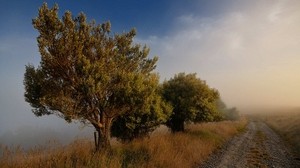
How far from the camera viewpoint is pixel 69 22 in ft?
49.2

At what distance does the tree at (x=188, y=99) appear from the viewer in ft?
97.9

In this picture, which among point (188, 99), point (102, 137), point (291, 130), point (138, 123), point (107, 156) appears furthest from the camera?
point (291, 130)

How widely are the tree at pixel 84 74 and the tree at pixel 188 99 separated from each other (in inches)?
448

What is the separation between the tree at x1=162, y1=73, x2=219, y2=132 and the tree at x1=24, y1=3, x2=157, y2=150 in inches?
448

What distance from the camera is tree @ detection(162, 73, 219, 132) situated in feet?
97.9

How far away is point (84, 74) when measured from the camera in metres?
14.8

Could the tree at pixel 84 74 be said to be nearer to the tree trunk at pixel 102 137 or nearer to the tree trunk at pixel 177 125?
the tree trunk at pixel 102 137

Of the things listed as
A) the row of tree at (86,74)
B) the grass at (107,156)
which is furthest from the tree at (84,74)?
the grass at (107,156)

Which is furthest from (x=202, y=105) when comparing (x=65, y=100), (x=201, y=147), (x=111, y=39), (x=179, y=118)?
(x=65, y=100)

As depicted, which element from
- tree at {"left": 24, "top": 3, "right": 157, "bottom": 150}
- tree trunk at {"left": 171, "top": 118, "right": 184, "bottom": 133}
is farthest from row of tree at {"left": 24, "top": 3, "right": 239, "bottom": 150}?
tree trunk at {"left": 171, "top": 118, "right": 184, "bottom": 133}

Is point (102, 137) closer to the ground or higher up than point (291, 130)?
higher up

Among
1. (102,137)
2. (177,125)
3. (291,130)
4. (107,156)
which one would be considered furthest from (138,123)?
(291,130)

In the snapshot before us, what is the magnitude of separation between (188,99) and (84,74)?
57.3 feet

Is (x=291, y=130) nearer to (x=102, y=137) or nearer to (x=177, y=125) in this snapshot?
(x=177, y=125)
